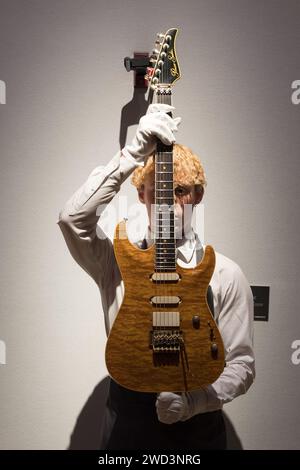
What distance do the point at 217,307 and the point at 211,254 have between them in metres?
0.20

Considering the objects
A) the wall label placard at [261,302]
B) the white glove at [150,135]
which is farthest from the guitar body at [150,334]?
the wall label placard at [261,302]

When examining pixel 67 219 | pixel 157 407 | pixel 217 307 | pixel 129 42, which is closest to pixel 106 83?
pixel 129 42

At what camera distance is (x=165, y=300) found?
1.32 m

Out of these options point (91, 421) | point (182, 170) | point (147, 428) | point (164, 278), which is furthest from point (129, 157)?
point (91, 421)

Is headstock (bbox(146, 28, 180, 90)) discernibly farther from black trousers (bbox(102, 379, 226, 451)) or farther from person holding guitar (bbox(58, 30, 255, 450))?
black trousers (bbox(102, 379, 226, 451))

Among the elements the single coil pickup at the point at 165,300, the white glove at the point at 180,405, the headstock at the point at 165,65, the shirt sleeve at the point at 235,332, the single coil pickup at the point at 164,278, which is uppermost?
the headstock at the point at 165,65

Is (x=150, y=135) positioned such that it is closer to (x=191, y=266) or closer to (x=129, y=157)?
(x=129, y=157)

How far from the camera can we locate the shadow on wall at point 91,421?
1.79 meters

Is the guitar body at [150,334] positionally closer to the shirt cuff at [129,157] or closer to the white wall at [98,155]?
the shirt cuff at [129,157]

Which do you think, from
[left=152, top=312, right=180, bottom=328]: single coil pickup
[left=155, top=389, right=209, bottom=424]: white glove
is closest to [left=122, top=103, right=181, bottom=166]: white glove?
[left=152, top=312, right=180, bottom=328]: single coil pickup

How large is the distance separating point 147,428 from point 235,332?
0.32 metres

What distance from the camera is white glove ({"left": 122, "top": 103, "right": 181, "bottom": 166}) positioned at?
1291 millimetres

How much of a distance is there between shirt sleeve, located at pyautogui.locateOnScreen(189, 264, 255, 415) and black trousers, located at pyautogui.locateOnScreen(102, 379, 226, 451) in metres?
0.11

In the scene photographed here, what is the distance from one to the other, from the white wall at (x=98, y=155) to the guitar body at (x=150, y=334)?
Answer: 45 cm
